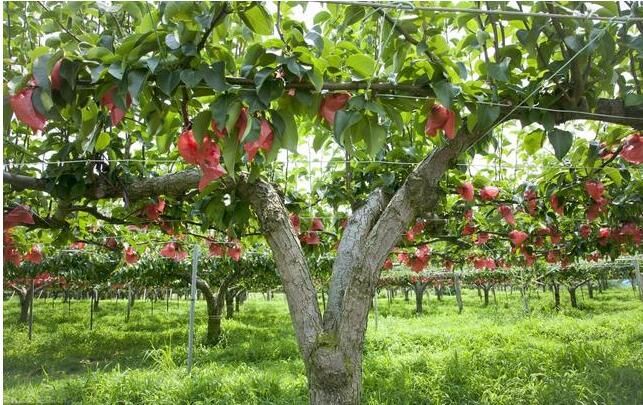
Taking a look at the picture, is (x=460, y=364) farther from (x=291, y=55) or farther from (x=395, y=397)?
(x=291, y=55)

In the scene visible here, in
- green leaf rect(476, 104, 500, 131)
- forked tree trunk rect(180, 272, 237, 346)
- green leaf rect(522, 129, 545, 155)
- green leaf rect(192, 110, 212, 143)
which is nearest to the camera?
green leaf rect(192, 110, 212, 143)

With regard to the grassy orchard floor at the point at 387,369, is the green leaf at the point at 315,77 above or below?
above

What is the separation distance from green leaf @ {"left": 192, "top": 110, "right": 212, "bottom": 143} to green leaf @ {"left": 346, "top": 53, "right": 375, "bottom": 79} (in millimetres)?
380

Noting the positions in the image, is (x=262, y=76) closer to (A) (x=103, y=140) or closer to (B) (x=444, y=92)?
(B) (x=444, y=92)

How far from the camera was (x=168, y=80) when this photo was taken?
1106 millimetres

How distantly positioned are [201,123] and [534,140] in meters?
1.25

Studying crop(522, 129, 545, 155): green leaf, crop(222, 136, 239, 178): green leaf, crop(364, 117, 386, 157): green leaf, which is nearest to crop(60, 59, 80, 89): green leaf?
crop(222, 136, 239, 178): green leaf

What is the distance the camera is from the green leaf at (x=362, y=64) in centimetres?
125

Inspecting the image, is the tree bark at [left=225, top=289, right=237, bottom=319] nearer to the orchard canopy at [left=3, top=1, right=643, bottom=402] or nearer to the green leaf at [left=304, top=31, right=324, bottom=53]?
the orchard canopy at [left=3, top=1, right=643, bottom=402]

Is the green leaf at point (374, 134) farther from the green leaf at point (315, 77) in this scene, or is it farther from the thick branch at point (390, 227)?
the thick branch at point (390, 227)

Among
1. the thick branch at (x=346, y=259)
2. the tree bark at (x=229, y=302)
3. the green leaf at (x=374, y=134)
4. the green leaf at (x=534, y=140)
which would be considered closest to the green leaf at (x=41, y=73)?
the green leaf at (x=374, y=134)

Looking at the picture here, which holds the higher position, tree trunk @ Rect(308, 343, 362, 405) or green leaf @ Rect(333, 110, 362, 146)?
green leaf @ Rect(333, 110, 362, 146)

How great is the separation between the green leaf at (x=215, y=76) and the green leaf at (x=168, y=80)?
0.06 meters

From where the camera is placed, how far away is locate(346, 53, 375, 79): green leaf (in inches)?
49.3
